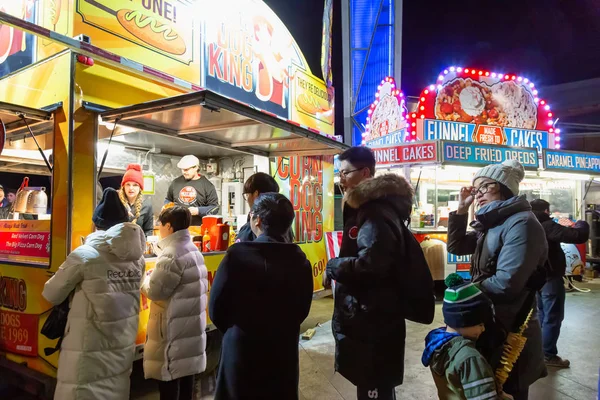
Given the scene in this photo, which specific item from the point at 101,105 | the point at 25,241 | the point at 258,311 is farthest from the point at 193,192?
the point at 258,311

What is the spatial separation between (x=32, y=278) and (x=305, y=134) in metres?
3.53

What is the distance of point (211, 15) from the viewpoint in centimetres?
557

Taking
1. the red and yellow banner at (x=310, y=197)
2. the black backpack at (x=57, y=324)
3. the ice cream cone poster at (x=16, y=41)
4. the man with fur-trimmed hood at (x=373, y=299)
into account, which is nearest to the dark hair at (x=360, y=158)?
the man with fur-trimmed hood at (x=373, y=299)

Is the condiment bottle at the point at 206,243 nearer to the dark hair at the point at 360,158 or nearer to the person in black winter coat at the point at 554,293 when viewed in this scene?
the dark hair at the point at 360,158

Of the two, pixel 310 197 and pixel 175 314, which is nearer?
pixel 175 314

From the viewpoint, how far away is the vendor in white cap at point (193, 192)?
594 centimetres

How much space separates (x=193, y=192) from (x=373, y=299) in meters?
4.39

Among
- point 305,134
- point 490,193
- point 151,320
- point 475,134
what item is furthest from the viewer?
point 475,134

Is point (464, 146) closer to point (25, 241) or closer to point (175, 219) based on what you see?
point (175, 219)

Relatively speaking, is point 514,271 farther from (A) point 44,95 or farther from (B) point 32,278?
(A) point 44,95

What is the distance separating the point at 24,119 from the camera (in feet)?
13.0

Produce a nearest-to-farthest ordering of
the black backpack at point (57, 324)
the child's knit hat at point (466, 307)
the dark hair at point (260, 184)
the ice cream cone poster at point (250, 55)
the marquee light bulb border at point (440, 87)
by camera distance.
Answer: the child's knit hat at point (466, 307)
the black backpack at point (57, 324)
the dark hair at point (260, 184)
the ice cream cone poster at point (250, 55)
the marquee light bulb border at point (440, 87)

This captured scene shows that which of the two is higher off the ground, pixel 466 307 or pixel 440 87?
pixel 440 87

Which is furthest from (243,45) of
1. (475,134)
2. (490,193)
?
(475,134)
